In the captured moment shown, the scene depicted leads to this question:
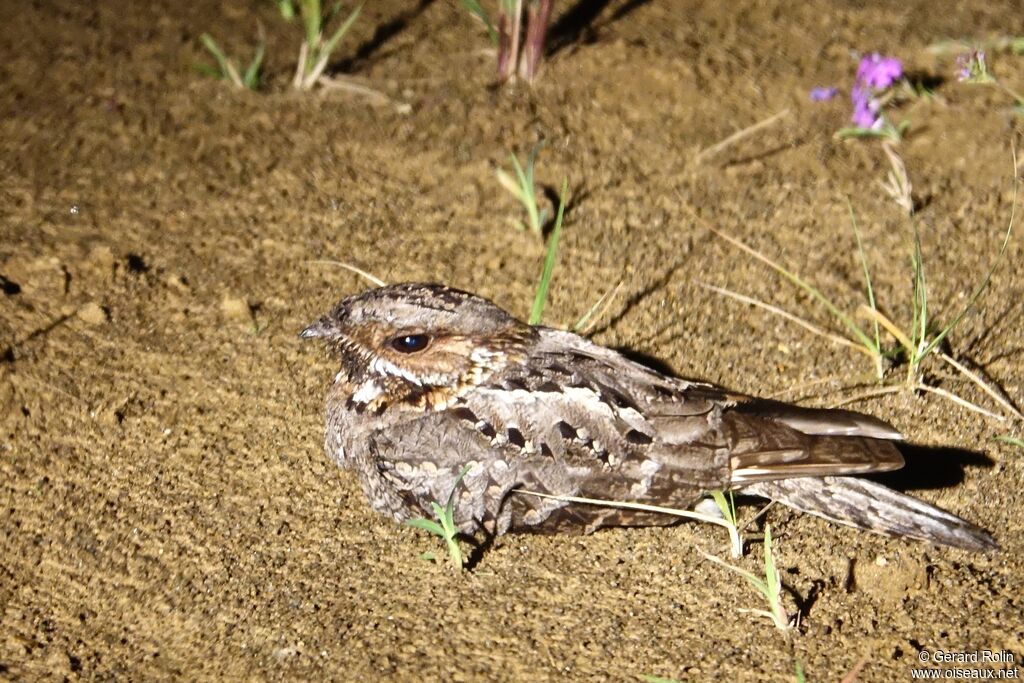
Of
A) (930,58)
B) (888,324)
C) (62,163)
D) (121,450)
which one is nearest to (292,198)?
(62,163)

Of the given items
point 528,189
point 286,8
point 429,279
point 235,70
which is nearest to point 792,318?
point 528,189

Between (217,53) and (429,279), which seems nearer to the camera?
(429,279)

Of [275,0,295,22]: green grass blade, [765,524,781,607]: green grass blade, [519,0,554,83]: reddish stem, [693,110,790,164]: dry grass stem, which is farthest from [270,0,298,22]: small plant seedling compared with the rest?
[765,524,781,607]: green grass blade

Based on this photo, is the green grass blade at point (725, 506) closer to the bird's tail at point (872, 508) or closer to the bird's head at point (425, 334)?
the bird's tail at point (872, 508)

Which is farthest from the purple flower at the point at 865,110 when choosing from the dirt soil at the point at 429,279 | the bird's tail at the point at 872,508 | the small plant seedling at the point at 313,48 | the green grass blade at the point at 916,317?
the small plant seedling at the point at 313,48

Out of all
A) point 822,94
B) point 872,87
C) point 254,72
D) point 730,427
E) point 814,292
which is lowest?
point 254,72

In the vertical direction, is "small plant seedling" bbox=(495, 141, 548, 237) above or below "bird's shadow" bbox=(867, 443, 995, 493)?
below

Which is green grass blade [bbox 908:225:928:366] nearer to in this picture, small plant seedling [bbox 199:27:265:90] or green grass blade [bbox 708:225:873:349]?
green grass blade [bbox 708:225:873:349]

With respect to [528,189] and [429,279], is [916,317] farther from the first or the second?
[429,279]
